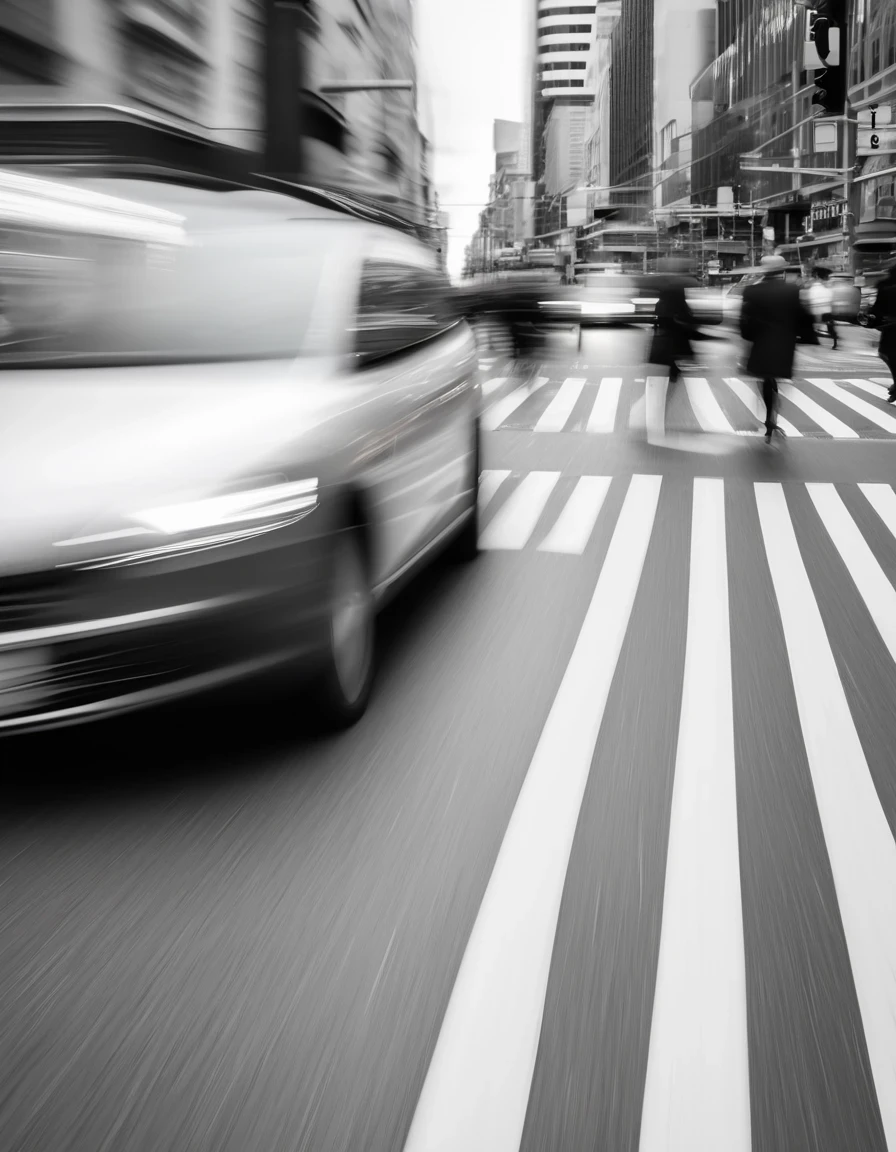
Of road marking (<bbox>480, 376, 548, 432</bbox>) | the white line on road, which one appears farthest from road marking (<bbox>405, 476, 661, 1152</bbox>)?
the white line on road

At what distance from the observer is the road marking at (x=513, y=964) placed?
2.44 m

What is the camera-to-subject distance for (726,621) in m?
6.21

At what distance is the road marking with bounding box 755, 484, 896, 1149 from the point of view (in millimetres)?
2781

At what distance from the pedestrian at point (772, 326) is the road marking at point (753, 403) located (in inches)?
35.8

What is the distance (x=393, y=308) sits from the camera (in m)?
5.83

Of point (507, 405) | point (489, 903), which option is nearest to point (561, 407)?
point (507, 405)

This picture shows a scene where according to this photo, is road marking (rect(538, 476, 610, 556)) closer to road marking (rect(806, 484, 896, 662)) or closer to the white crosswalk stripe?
road marking (rect(806, 484, 896, 662))

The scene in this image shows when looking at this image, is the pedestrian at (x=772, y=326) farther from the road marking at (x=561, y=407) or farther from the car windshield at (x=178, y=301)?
the car windshield at (x=178, y=301)

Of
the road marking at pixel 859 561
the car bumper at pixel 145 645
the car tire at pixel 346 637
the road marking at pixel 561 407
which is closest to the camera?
the car bumper at pixel 145 645

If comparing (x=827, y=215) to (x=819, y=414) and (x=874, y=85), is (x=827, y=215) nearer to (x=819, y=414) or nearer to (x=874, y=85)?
(x=874, y=85)

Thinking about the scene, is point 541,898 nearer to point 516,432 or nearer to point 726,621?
point 726,621

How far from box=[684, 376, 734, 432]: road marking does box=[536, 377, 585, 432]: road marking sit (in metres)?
1.49

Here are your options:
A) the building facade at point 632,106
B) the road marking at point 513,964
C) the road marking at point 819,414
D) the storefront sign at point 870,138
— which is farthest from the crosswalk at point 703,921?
the building facade at point 632,106

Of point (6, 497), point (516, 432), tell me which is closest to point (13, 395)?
point (6, 497)
